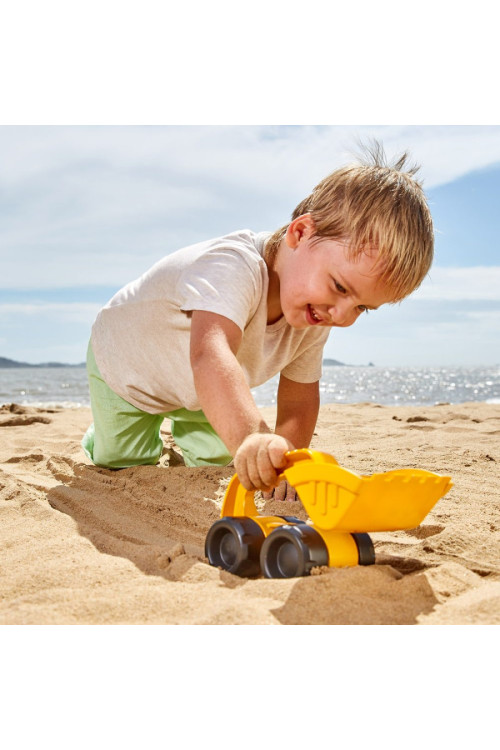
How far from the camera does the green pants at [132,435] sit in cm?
286

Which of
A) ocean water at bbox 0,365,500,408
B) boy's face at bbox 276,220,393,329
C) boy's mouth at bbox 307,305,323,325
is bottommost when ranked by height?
ocean water at bbox 0,365,500,408

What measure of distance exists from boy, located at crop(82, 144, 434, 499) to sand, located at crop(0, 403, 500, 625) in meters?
0.28

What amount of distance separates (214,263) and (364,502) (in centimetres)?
100

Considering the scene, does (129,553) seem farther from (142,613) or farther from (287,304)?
(287,304)

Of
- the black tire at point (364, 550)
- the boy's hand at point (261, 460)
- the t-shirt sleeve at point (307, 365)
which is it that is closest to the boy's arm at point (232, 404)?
the boy's hand at point (261, 460)

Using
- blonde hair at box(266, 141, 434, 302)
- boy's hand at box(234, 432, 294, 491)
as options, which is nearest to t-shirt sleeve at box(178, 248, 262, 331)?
blonde hair at box(266, 141, 434, 302)

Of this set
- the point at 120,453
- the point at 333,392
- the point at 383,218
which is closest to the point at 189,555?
the point at 383,218

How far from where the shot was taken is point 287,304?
1992mm

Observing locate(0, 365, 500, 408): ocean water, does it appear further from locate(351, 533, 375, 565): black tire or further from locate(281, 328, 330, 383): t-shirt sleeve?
locate(351, 533, 375, 565): black tire

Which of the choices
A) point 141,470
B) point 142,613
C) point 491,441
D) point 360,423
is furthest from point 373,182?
point 360,423

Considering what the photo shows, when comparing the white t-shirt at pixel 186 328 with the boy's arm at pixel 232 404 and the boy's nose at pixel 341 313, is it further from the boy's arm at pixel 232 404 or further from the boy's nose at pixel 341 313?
the boy's nose at pixel 341 313

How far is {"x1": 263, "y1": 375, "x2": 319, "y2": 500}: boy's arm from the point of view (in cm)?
256

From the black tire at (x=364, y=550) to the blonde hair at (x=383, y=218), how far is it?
72 centimetres

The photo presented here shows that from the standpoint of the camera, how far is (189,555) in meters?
1.57
